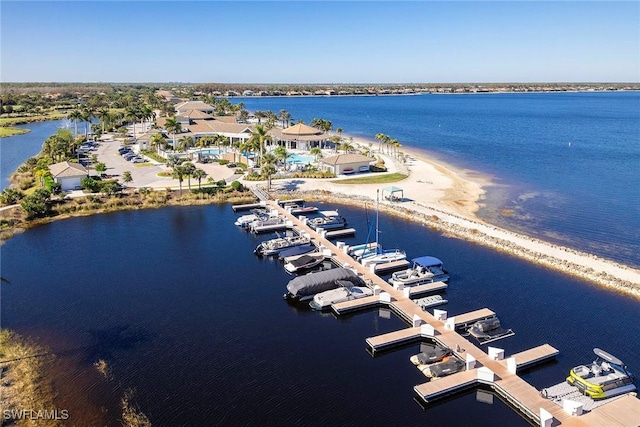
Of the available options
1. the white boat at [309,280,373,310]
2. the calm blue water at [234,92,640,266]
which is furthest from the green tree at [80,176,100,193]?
the calm blue water at [234,92,640,266]

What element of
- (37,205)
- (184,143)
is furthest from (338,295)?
(184,143)

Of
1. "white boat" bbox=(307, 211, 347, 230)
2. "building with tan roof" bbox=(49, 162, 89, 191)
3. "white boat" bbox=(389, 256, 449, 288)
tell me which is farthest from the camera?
"building with tan roof" bbox=(49, 162, 89, 191)

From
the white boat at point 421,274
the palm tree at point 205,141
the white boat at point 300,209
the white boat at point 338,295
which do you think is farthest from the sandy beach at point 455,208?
the palm tree at point 205,141

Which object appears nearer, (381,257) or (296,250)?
(381,257)

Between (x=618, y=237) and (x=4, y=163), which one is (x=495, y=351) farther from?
(x=4, y=163)

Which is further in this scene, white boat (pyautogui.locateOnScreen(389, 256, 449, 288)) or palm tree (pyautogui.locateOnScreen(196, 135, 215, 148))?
palm tree (pyautogui.locateOnScreen(196, 135, 215, 148))

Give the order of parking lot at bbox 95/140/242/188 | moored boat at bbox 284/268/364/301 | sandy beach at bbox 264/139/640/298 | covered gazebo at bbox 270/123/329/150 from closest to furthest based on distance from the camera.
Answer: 1. moored boat at bbox 284/268/364/301
2. sandy beach at bbox 264/139/640/298
3. parking lot at bbox 95/140/242/188
4. covered gazebo at bbox 270/123/329/150

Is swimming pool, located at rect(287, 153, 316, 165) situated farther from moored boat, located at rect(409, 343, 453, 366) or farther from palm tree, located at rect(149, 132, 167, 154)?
moored boat, located at rect(409, 343, 453, 366)

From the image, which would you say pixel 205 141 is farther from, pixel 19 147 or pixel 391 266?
pixel 391 266
